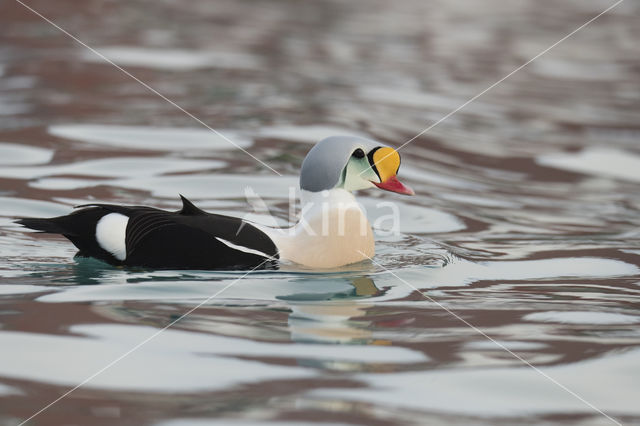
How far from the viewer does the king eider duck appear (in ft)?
16.3

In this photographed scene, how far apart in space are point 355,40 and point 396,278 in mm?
12396

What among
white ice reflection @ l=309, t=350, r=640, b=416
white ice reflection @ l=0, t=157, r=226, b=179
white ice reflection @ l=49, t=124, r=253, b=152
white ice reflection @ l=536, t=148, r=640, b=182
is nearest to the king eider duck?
white ice reflection @ l=309, t=350, r=640, b=416

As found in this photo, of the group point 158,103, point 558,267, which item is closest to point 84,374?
point 558,267

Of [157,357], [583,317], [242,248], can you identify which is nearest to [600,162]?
[583,317]

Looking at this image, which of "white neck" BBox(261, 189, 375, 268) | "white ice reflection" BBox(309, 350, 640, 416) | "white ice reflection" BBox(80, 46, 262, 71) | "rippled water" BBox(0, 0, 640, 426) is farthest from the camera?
"white ice reflection" BBox(80, 46, 262, 71)

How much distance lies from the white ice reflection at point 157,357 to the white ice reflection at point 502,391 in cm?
24

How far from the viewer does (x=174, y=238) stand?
494 centimetres

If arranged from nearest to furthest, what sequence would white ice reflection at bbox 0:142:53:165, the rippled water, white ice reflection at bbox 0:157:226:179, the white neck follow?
the rippled water < the white neck < white ice reflection at bbox 0:157:226:179 < white ice reflection at bbox 0:142:53:165

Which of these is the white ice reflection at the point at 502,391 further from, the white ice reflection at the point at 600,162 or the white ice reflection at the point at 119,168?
the white ice reflection at the point at 600,162

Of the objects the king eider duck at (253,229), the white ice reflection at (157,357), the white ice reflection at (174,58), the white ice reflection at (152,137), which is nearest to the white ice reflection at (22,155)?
the white ice reflection at (152,137)

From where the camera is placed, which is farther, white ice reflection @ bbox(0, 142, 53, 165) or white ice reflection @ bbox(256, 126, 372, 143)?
white ice reflection @ bbox(256, 126, 372, 143)

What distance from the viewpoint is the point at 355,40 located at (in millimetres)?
17438

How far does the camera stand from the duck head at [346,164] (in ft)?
17.2

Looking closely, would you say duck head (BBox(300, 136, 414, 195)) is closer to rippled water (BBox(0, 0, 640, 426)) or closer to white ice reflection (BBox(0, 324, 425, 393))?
rippled water (BBox(0, 0, 640, 426))
